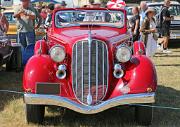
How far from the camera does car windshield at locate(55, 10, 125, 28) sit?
7.39 meters

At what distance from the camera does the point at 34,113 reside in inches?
229

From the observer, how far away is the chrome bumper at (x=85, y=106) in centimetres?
544

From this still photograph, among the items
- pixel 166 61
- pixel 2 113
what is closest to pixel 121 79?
pixel 2 113

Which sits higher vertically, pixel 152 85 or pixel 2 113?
pixel 152 85

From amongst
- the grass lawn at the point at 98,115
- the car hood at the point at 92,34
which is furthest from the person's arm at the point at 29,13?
the car hood at the point at 92,34

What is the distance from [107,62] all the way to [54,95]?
86 centimetres

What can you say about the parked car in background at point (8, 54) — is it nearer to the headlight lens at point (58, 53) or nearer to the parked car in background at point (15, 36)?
the parked car in background at point (15, 36)

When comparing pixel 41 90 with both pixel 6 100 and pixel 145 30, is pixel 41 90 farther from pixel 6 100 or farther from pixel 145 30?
pixel 145 30

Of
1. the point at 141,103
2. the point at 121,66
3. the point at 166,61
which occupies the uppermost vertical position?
the point at 121,66

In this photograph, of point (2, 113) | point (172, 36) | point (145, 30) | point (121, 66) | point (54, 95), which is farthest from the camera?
point (172, 36)

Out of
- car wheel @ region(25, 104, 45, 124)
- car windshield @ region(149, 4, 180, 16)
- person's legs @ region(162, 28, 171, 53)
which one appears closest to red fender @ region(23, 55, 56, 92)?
car wheel @ region(25, 104, 45, 124)

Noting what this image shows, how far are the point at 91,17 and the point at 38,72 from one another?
6.82 feet

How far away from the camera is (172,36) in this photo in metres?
15.7

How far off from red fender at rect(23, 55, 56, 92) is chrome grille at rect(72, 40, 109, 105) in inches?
13.4
